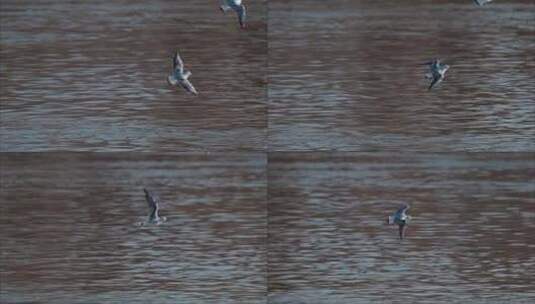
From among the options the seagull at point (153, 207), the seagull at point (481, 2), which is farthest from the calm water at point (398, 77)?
the seagull at point (153, 207)

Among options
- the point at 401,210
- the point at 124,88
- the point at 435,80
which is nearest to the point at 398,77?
the point at 435,80

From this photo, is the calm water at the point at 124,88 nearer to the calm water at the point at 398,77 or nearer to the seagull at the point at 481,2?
the calm water at the point at 398,77

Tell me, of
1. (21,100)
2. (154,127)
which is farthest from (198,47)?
(21,100)

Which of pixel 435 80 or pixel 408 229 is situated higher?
pixel 435 80

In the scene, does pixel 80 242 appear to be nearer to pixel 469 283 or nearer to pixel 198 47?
pixel 198 47

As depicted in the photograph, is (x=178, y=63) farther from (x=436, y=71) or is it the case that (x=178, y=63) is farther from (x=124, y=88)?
(x=436, y=71)
